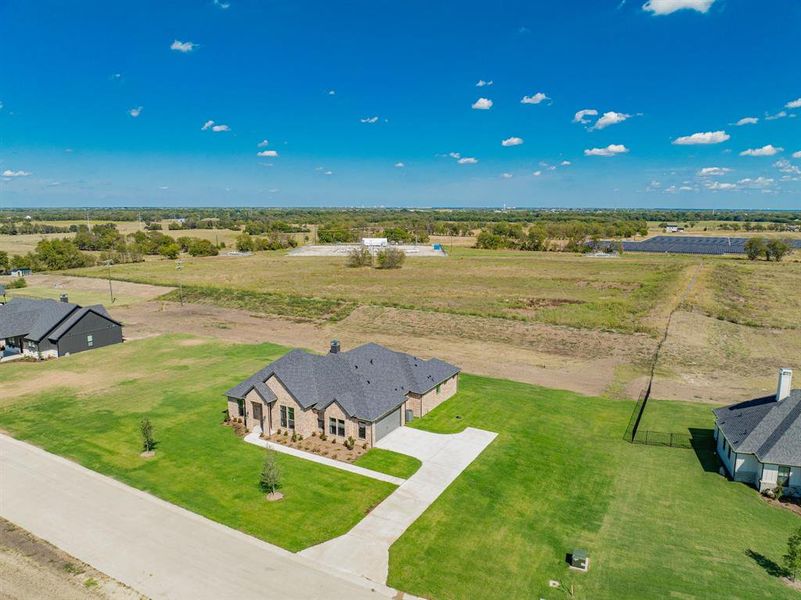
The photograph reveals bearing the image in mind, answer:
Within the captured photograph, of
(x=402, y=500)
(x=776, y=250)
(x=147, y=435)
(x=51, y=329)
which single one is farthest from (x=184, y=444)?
(x=776, y=250)

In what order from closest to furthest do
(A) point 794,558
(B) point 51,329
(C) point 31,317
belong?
(A) point 794,558
(B) point 51,329
(C) point 31,317

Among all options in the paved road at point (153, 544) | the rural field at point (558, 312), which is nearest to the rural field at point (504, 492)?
the paved road at point (153, 544)

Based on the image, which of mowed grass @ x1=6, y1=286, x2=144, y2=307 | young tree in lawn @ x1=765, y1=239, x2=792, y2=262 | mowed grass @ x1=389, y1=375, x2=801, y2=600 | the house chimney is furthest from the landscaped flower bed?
young tree in lawn @ x1=765, y1=239, x2=792, y2=262

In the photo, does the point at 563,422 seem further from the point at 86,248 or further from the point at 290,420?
the point at 86,248

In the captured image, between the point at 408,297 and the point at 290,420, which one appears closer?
the point at 290,420

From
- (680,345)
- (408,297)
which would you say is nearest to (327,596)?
(680,345)

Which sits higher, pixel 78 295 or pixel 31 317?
pixel 31 317

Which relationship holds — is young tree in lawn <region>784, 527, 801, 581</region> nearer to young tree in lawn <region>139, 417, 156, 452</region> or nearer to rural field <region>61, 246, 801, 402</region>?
rural field <region>61, 246, 801, 402</region>

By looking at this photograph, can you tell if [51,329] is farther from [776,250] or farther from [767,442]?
[776,250]
